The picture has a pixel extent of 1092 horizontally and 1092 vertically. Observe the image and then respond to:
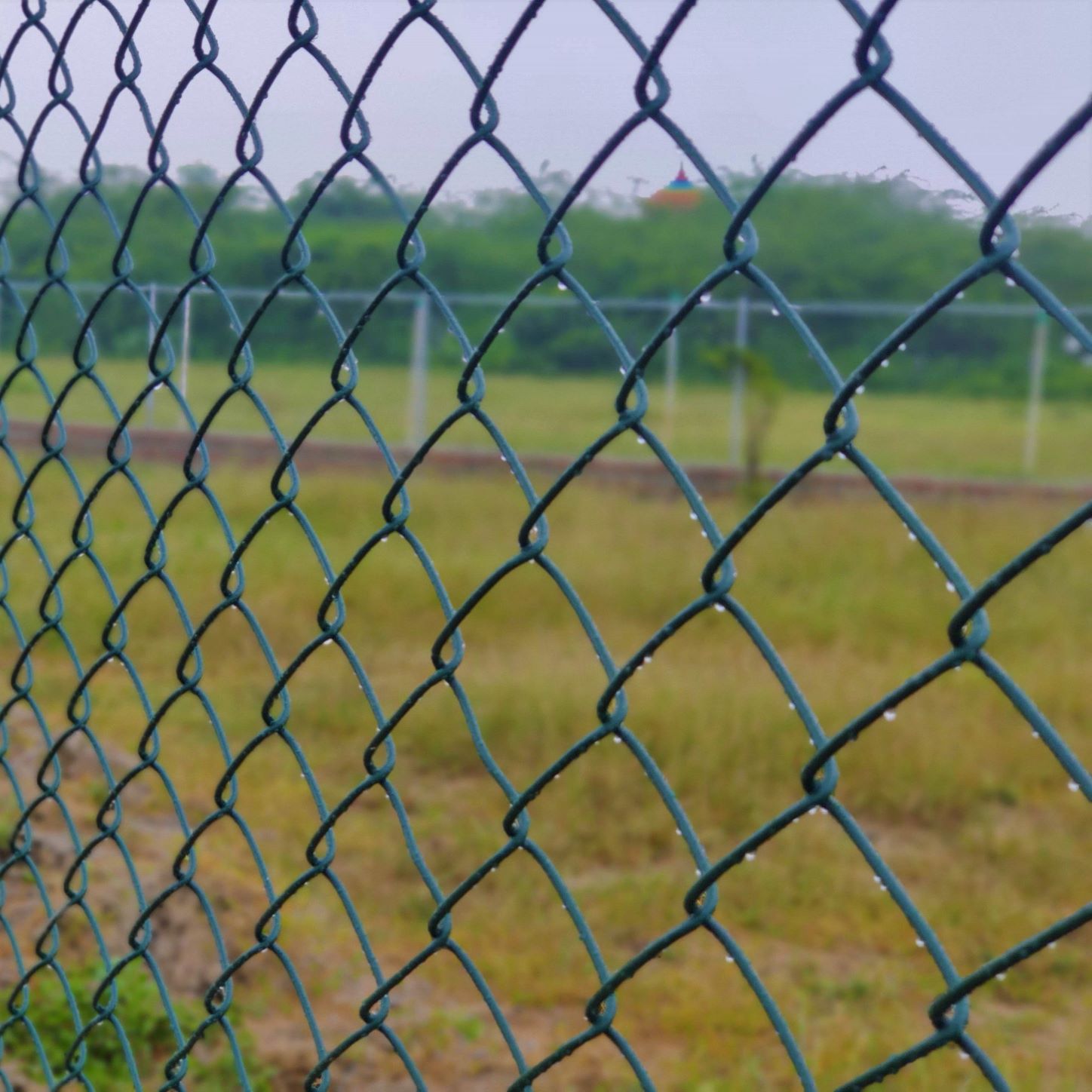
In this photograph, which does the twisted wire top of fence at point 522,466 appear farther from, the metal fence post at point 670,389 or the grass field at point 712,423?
the metal fence post at point 670,389

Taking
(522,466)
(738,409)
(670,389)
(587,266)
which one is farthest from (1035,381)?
(522,466)

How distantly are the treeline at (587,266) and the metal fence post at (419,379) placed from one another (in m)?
0.16

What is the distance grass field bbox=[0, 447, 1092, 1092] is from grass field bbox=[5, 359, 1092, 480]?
109 inches

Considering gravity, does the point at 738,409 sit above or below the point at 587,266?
below

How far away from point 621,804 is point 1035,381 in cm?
860

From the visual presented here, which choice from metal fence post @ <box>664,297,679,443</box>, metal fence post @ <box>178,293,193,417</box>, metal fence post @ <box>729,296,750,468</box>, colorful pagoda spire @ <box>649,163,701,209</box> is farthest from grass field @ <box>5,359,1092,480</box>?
colorful pagoda spire @ <box>649,163,701,209</box>

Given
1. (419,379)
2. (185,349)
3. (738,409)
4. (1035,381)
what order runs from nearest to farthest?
(185,349)
(738,409)
(1035,381)
(419,379)

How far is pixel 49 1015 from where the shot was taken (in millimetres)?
2244

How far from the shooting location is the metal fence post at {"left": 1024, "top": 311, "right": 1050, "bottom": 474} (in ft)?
35.6

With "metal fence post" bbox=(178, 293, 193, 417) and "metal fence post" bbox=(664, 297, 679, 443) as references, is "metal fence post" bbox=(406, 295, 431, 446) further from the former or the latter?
"metal fence post" bbox=(178, 293, 193, 417)

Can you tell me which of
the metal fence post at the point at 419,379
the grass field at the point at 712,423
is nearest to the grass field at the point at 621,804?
the grass field at the point at 712,423

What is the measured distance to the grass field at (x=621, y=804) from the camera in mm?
2645

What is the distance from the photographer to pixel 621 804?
3.79 metres

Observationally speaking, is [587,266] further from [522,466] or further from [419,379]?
[522,466]
